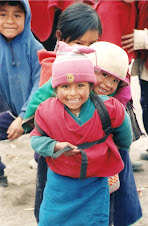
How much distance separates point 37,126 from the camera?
7.67 ft

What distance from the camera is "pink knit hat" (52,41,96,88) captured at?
220 centimetres

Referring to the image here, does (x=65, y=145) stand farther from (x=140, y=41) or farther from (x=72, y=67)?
(x=140, y=41)

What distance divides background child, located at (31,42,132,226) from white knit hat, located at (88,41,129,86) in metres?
0.22

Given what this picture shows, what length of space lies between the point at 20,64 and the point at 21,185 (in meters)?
1.27

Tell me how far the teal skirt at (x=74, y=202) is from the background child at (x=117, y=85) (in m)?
0.35

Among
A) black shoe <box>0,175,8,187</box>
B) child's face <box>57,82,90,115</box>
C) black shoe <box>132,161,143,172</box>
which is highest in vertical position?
child's face <box>57,82,90,115</box>

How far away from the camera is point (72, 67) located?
2.20m

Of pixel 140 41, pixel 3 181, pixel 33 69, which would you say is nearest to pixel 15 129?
pixel 33 69

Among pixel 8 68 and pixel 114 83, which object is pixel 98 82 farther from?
pixel 8 68

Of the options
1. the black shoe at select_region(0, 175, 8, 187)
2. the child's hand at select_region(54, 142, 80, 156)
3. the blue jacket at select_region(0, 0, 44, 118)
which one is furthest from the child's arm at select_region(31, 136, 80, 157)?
the black shoe at select_region(0, 175, 8, 187)

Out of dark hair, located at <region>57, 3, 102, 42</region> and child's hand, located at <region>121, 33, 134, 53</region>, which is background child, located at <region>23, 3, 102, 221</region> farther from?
child's hand, located at <region>121, 33, 134, 53</region>

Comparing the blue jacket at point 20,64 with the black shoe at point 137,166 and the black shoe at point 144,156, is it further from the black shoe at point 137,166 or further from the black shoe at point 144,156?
the black shoe at point 144,156

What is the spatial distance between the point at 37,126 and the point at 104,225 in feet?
2.27

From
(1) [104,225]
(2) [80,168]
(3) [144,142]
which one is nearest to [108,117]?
(2) [80,168]
